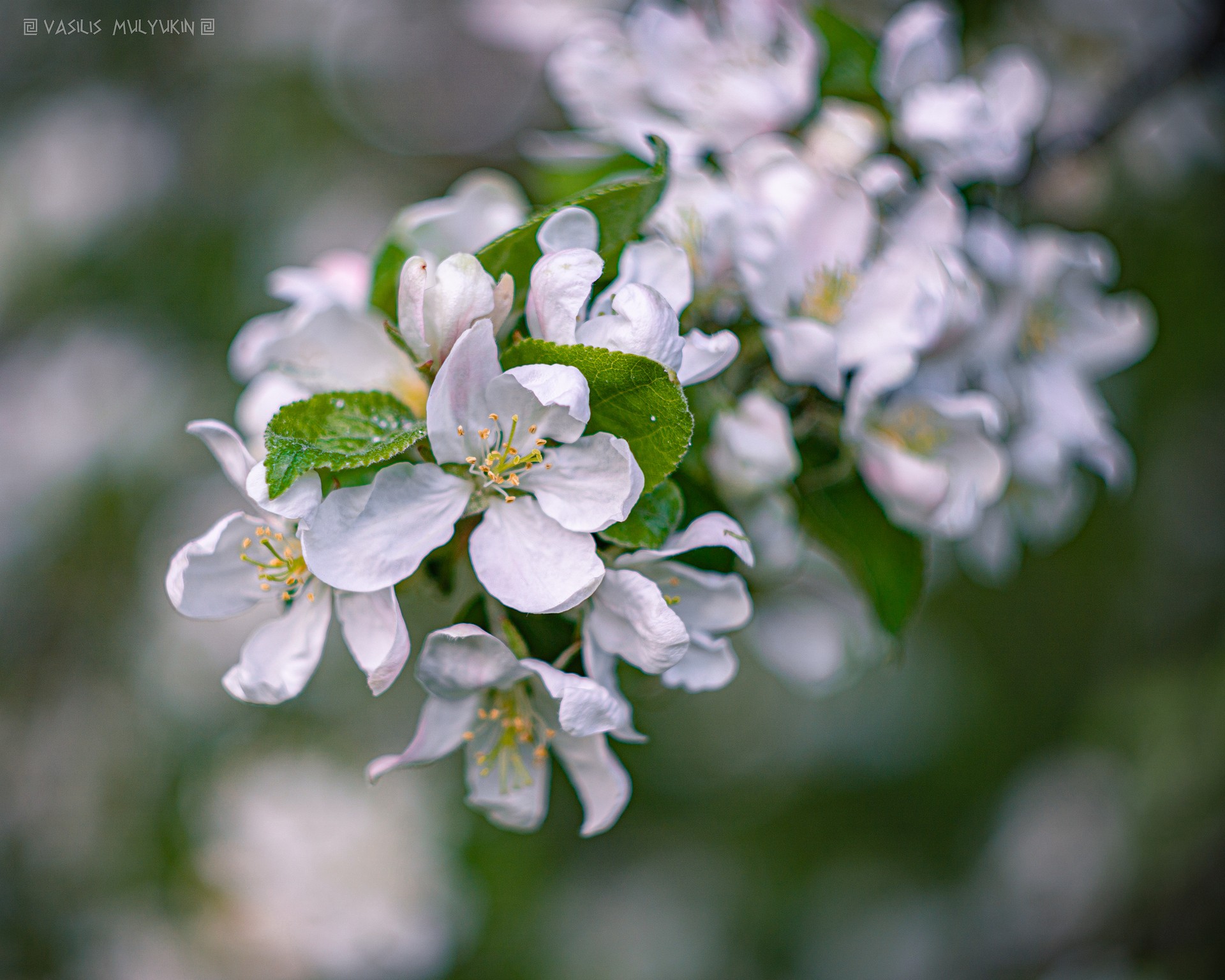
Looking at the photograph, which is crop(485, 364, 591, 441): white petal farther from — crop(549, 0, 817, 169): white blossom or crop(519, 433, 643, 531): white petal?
crop(549, 0, 817, 169): white blossom

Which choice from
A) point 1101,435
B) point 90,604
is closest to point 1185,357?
point 1101,435

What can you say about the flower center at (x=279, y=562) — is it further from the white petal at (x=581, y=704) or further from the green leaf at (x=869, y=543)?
the green leaf at (x=869, y=543)

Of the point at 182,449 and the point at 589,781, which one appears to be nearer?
the point at 589,781

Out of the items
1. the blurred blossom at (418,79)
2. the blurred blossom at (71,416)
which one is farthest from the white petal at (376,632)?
the blurred blossom at (418,79)

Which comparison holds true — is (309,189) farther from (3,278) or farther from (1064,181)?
(1064,181)

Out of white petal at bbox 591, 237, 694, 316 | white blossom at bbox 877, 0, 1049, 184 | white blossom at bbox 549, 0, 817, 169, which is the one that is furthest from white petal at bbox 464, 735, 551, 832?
white blossom at bbox 877, 0, 1049, 184

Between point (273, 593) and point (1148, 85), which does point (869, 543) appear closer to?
point (273, 593)
